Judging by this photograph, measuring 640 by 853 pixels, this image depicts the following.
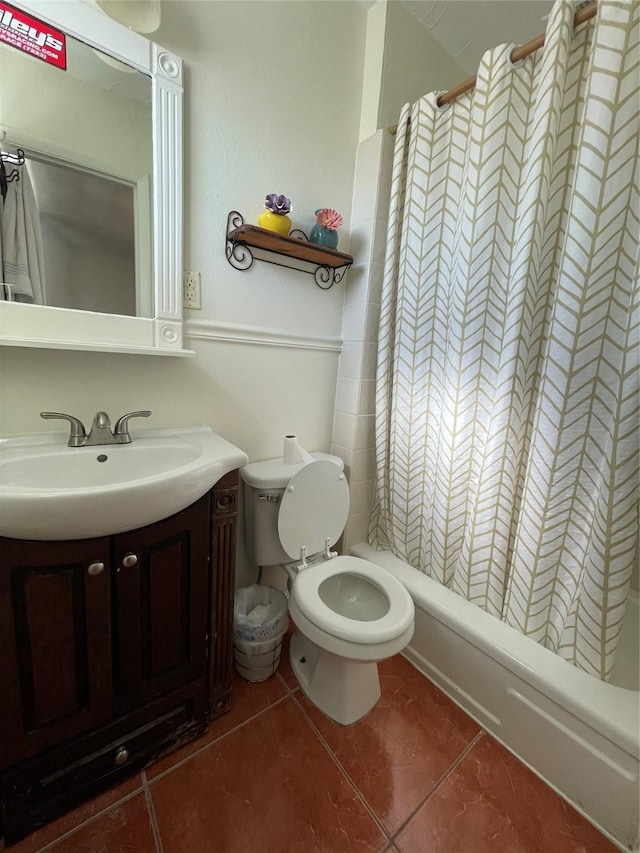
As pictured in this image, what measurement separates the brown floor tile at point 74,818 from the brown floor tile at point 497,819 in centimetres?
71

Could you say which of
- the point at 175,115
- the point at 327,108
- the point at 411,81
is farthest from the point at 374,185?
the point at 175,115

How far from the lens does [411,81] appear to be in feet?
4.64

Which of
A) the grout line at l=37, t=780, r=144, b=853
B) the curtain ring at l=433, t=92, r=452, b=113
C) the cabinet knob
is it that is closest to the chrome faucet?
the cabinet knob

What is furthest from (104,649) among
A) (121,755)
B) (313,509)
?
(313,509)

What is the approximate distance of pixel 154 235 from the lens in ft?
3.35

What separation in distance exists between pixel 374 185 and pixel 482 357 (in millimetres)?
812

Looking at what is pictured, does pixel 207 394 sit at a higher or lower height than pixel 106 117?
lower

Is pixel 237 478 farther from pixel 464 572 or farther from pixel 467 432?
pixel 464 572

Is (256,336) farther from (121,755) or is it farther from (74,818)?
(74,818)

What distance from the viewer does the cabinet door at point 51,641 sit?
0.69m

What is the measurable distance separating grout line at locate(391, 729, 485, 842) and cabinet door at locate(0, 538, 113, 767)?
2.66 ft

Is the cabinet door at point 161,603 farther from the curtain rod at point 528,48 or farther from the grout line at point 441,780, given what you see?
the curtain rod at point 528,48

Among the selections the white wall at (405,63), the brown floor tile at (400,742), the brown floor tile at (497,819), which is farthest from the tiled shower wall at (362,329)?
the brown floor tile at (497,819)

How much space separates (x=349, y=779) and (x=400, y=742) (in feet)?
0.65
